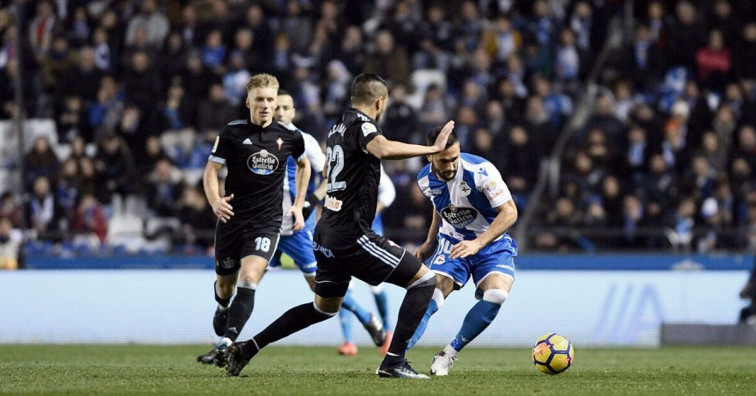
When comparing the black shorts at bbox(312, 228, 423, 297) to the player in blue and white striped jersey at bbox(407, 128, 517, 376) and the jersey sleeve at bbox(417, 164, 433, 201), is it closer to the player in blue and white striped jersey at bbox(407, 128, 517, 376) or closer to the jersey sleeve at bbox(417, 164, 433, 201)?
the player in blue and white striped jersey at bbox(407, 128, 517, 376)

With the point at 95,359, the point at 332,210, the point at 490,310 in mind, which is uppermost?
the point at 332,210

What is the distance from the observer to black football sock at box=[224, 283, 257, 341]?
936 cm

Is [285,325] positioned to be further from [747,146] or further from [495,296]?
[747,146]

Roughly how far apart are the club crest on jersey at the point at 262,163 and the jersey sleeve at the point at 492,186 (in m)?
1.77

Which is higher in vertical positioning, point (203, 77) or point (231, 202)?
point (203, 77)

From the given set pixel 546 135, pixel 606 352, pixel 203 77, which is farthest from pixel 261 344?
pixel 203 77

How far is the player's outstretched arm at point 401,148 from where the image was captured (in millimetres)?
7844

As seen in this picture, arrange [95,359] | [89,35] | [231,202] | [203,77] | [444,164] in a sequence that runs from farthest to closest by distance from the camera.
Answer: [89,35]
[203,77]
[95,359]
[231,202]
[444,164]

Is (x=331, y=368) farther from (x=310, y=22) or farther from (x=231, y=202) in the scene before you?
(x=310, y=22)

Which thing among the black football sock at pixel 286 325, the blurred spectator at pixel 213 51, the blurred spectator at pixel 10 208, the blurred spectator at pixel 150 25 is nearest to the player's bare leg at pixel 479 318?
the black football sock at pixel 286 325

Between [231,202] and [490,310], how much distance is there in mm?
2322

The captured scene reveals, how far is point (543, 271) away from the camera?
1562cm

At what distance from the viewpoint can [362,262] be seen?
8.27 meters

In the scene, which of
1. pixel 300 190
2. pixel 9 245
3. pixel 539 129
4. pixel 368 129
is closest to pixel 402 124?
pixel 539 129
